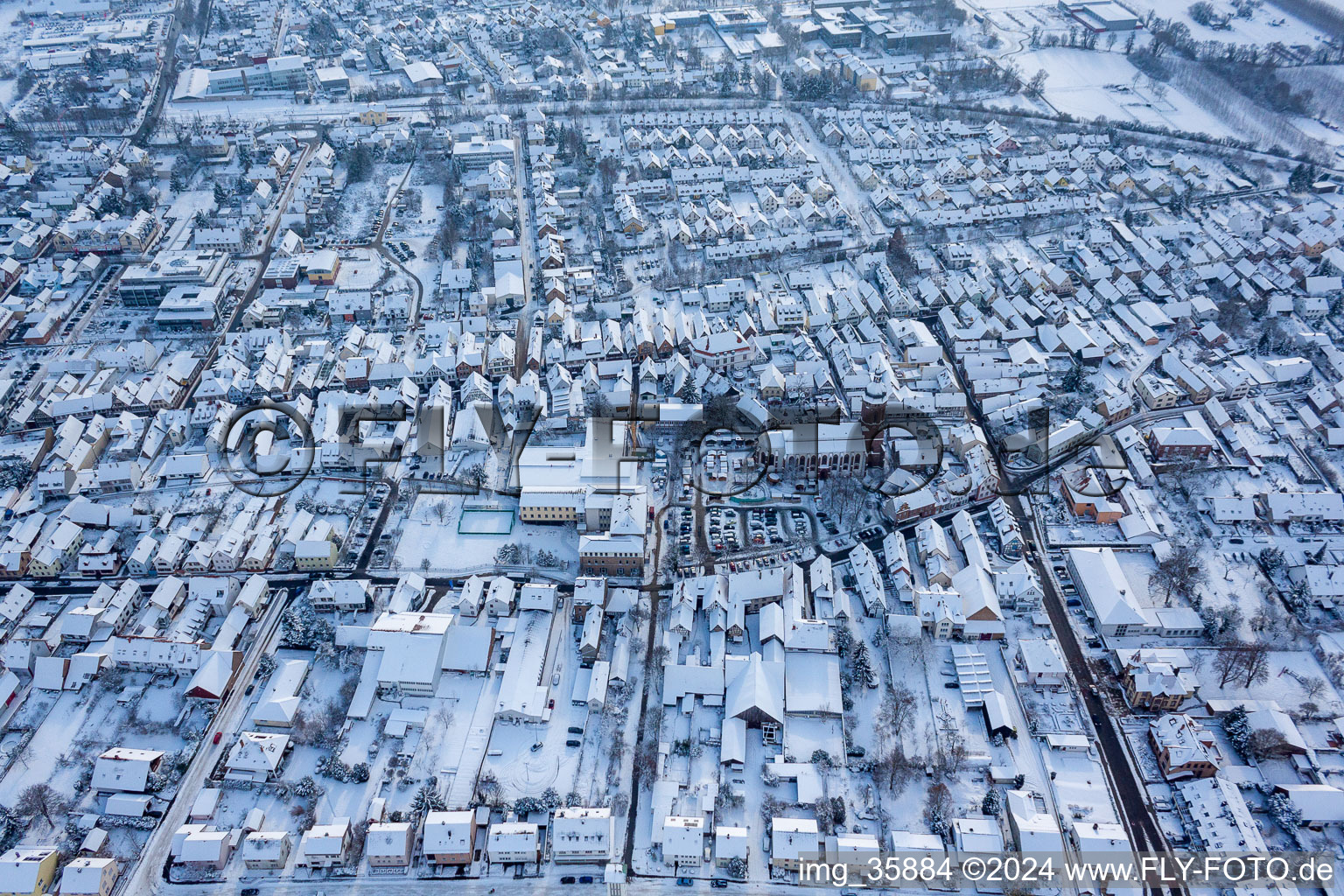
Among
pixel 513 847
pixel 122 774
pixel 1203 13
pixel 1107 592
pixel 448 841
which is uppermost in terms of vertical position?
pixel 1203 13

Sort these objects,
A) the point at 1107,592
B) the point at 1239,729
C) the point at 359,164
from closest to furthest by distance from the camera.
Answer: the point at 1239,729 < the point at 1107,592 < the point at 359,164

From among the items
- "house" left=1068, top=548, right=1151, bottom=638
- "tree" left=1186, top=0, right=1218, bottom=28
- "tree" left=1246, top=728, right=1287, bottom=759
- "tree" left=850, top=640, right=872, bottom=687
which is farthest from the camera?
"tree" left=1186, top=0, right=1218, bottom=28

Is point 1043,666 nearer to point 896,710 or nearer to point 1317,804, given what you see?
point 896,710

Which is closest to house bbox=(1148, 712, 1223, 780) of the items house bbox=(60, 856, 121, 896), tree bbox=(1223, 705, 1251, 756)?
tree bbox=(1223, 705, 1251, 756)

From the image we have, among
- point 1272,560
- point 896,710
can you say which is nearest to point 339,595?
point 896,710

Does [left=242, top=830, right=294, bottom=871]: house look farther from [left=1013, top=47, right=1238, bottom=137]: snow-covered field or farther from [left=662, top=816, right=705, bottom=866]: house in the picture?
[left=1013, top=47, right=1238, bottom=137]: snow-covered field

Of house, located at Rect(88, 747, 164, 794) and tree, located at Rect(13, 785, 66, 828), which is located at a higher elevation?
house, located at Rect(88, 747, 164, 794)
